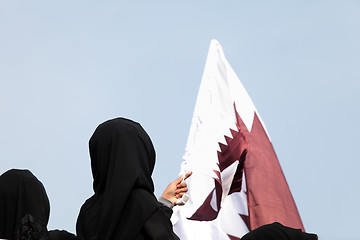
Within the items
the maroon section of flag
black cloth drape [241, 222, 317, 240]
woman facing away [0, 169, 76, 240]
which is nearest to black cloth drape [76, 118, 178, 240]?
woman facing away [0, 169, 76, 240]

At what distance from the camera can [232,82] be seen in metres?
8.51

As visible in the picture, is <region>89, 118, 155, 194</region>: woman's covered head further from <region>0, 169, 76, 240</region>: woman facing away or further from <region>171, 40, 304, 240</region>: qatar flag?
<region>171, 40, 304, 240</region>: qatar flag

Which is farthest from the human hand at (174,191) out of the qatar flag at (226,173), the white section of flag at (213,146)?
the white section of flag at (213,146)

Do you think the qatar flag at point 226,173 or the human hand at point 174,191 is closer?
the human hand at point 174,191

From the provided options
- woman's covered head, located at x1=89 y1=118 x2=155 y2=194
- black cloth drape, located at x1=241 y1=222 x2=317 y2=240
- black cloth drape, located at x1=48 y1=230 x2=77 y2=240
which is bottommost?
black cloth drape, located at x1=241 y1=222 x2=317 y2=240

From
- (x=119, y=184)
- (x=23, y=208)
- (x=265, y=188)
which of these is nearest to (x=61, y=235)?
(x=23, y=208)

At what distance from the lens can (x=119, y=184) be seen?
10.7ft

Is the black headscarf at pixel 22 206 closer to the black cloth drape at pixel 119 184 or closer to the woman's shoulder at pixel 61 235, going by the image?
the woman's shoulder at pixel 61 235

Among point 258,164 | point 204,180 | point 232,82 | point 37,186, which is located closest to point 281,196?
point 258,164

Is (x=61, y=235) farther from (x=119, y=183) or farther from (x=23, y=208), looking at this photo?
(x=119, y=183)

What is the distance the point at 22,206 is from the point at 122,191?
0.76 m

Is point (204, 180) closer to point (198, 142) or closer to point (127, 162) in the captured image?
point (198, 142)

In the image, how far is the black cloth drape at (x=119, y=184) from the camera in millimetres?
3232

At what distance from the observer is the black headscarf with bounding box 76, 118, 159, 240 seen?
3232mm
